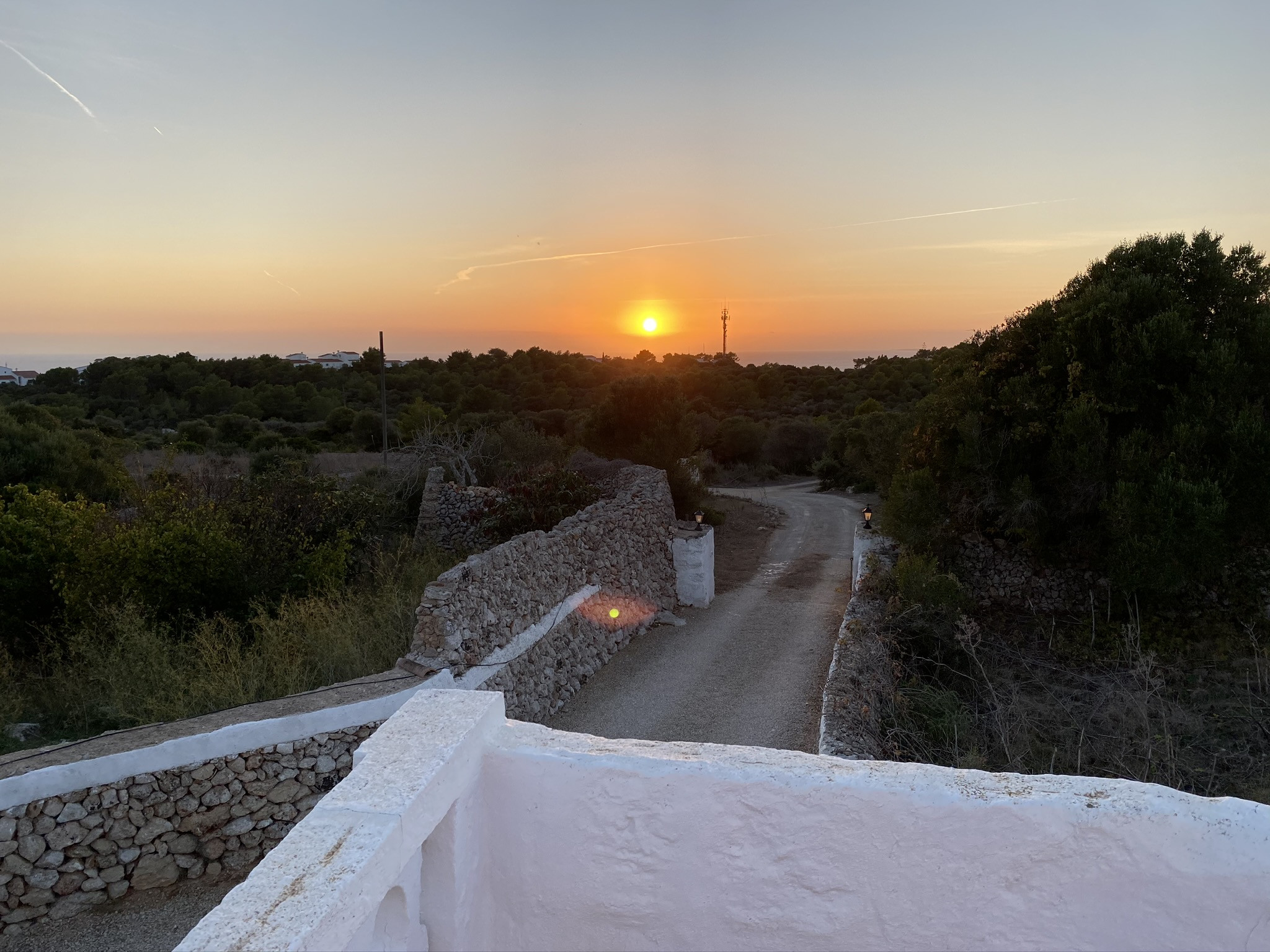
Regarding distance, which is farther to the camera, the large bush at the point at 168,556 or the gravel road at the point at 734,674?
the large bush at the point at 168,556

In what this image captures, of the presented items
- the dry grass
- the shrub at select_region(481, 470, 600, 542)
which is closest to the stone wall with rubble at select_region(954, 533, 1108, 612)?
the dry grass

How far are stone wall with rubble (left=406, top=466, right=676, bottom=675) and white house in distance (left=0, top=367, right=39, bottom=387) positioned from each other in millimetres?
45983

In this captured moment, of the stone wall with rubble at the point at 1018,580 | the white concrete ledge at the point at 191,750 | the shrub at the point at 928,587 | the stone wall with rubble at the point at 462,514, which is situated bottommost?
the stone wall with rubble at the point at 1018,580

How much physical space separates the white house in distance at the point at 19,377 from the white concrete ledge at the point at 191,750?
4871cm

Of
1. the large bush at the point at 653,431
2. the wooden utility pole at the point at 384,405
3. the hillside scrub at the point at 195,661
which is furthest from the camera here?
the wooden utility pole at the point at 384,405

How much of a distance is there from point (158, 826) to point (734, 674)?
6.36 metres

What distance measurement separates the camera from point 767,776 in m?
2.58

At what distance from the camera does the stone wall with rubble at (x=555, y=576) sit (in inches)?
302

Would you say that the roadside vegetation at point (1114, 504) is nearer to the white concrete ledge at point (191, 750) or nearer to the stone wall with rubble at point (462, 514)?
the white concrete ledge at point (191, 750)

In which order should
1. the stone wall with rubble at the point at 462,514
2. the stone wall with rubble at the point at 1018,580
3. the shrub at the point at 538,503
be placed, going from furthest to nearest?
the stone wall with rubble at the point at 462,514, the stone wall with rubble at the point at 1018,580, the shrub at the point at 538,503

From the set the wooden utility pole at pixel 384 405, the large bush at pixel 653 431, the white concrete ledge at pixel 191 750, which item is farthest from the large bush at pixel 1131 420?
the wooden utility pole at pixel 384 405

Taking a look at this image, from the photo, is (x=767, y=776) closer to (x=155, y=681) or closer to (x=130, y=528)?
(x=155, y=681)

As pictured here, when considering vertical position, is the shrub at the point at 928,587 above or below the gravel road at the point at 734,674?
above

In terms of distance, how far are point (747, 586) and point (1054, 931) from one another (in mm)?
12706
